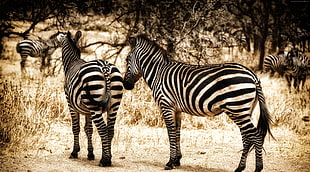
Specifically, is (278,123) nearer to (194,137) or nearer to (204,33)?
(194,137)

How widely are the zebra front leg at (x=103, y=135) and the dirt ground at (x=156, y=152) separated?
11cm

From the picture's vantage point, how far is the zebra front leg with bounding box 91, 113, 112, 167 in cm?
519

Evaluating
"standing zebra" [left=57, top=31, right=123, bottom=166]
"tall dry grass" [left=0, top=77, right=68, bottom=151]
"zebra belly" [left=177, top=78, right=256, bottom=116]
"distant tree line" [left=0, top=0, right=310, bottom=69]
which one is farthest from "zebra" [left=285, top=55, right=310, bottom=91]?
"standing zebra" [left=57, top=31, right=123, bottom=166]

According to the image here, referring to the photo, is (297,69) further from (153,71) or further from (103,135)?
(103,135)

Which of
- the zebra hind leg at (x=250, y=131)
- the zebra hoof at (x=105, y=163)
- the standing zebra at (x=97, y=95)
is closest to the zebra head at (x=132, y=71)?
the standing zebra at (x=97, y=95)

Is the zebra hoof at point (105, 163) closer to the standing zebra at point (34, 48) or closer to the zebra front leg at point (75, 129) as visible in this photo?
the zebra front leg at point (75, 129)

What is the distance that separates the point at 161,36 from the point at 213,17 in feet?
4.67

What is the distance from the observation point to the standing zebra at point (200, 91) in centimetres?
482

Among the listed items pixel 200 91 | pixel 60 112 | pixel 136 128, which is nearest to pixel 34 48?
pixel 60 112

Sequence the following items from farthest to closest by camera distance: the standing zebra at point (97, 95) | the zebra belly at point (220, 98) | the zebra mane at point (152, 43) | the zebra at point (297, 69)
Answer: the zebra at point (297, 69) < the zebra mane at point (152, 43) < the standing zebra at point (97, 95) < the zebra belly at point (220, 98)

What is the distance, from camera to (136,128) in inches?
301

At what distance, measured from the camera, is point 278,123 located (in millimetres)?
8367

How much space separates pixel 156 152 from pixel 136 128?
1.34 metres

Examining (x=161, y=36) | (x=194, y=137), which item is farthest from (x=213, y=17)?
(x=194, y=137)
